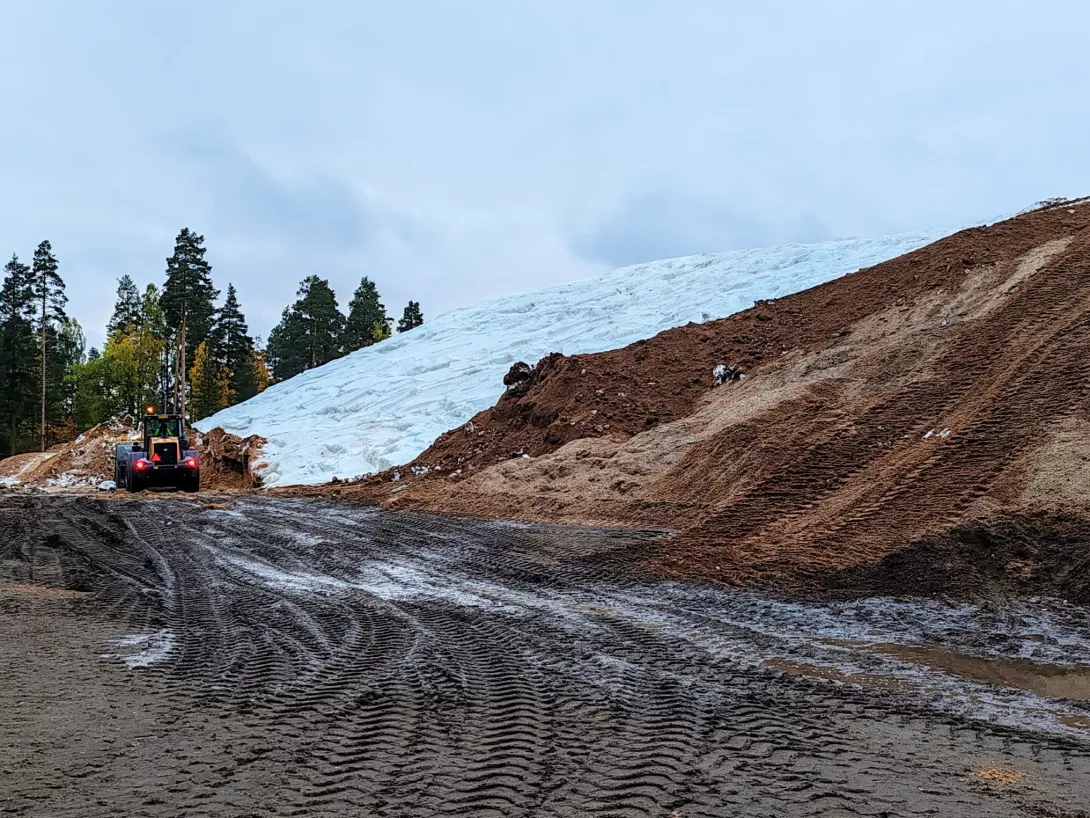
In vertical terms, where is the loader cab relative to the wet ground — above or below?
above

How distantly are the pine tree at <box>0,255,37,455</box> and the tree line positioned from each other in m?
0.07

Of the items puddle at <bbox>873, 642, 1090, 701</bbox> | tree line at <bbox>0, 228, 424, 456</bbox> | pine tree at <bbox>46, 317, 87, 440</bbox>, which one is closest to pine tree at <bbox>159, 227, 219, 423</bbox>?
tree line at <bbox>0, 228, 424, 456</bbox>

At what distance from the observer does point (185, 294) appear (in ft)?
159

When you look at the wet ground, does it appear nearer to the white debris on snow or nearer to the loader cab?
the loader cab

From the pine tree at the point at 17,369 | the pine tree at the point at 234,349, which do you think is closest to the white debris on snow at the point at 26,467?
the pine tree at the point at 17,369

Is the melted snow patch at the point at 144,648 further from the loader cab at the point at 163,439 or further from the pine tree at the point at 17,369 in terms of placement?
the pine tree at the point at 17,369

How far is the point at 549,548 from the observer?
1295 centimetres

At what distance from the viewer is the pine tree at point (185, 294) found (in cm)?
4780

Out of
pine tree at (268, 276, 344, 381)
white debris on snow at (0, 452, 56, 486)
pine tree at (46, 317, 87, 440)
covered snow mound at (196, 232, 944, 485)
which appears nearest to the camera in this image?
covered snow mound at (196, 232, 944, 485)

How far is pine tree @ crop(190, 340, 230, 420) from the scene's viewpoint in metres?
61.5

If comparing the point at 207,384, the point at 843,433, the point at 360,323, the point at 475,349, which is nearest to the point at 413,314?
the point at 360,323

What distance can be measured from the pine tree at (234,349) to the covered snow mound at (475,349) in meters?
25.1

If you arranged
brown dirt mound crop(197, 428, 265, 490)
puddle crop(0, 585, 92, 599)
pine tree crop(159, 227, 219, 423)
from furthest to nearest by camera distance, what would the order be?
pine tree crop(159, 227, 219, 423), brown dirt mound crop(197, 428, 265, 490), puddle crop(0, 585, 92, 599)

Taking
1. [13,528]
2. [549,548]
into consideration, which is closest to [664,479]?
[549,548]
